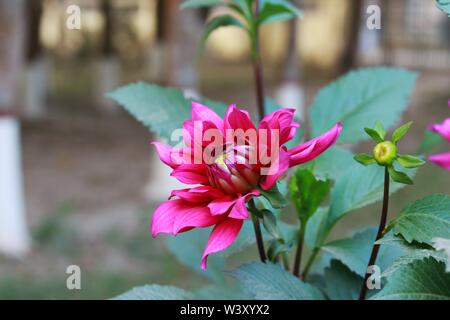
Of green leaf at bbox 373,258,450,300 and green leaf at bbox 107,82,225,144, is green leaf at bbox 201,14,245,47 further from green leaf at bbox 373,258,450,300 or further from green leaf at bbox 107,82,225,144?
green leaf at bbox 373,258,450,300

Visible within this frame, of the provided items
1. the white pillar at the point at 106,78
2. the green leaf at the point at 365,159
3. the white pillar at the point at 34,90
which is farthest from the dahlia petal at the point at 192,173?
the white pillar at the point at 106,78

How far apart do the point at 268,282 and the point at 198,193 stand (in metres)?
0.13

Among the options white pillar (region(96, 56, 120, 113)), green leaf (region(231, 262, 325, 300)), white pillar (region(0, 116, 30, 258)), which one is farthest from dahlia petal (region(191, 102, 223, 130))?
white pillar (region(96, 56, 120, 113))

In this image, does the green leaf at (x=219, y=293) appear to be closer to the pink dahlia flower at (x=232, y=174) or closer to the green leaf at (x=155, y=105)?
the green leaf at (x=155, y=105)

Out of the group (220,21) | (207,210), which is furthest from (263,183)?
(220,21)

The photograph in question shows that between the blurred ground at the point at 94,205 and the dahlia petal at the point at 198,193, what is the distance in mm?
2592

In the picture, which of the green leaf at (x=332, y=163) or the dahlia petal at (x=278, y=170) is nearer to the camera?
the dahlia petal at (x=278, y=170)

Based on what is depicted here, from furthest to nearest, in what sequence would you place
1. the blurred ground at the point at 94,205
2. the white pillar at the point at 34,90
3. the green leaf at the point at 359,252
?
1. the white pillar at the point at 34,90
2. the blurred ground at the point at 94,205
3. the green leaf at the point at 359,252

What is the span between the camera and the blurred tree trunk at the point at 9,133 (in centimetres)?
658

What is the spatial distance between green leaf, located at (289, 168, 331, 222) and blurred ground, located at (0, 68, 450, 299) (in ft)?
7.90

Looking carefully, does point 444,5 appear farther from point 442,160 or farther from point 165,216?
point 165,216

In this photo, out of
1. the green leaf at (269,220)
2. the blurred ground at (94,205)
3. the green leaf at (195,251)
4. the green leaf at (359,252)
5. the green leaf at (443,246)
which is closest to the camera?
the green leaf at (443,246)

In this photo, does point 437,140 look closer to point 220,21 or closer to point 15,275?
point 220,21
